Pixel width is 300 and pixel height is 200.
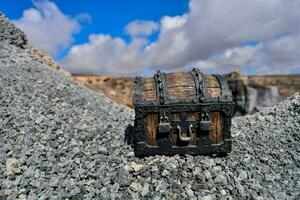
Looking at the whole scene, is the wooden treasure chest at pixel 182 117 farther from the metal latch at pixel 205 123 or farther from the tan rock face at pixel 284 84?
the tan rock face at pixel 284 84

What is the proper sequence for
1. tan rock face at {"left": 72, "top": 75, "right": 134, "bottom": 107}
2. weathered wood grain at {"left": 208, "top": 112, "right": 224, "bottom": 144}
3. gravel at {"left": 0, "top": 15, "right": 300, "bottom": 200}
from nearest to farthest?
gravel at {"left": 0, "top": 15, "right": 300, "bottom": 200} < weathered wood grain at {"left": 208, "top": 112, "right": 224, "bottom": 144} < tan rock face at {"left": 72, "top": 75, "right": 134, "bottom": 107}

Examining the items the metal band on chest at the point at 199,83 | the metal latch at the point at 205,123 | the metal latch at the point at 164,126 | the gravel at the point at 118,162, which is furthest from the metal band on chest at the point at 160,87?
the gravel at the point at 118,162

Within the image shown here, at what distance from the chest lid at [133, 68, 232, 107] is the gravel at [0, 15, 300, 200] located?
1070 millimetres

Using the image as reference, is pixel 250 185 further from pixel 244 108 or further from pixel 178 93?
pixel 244 108

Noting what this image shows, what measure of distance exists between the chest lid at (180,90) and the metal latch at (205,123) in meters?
0.27

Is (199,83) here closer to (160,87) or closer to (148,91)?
(160,87)

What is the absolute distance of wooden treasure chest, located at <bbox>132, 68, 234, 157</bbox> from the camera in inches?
228

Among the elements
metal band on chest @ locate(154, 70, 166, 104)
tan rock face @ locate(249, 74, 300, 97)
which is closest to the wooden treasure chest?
metal band on chest @ locate(154, 70, 166, 104)

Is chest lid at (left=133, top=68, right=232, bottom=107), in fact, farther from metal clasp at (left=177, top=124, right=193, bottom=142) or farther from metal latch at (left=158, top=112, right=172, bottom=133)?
metal clasp at (left=177, top=124, right=193, bottom=142)

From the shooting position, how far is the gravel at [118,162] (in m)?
5.20

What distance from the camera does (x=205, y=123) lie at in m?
5.82

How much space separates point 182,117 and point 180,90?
504 mm

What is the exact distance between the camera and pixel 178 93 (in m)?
5.86

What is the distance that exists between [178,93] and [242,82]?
2018cm
